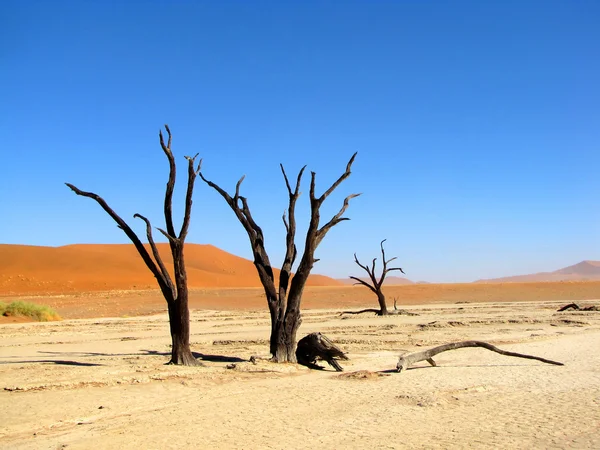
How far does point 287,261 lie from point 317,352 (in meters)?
2.07

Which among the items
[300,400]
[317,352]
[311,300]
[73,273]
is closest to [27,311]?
[317,352]

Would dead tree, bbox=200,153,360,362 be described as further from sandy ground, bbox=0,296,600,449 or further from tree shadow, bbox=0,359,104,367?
tree shadow, bbox=0,359,104,367

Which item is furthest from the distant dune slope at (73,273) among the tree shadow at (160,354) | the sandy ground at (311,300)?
the tree shadow at (160,354)

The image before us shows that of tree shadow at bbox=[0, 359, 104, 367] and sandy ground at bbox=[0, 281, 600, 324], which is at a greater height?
sandy ground at bbox=[0, 281, 600, 324]

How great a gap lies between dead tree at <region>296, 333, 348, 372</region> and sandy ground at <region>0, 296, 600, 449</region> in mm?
277

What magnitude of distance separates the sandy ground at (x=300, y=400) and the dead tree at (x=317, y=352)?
0.91 ft

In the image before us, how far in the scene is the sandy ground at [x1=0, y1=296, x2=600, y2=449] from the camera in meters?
6.41

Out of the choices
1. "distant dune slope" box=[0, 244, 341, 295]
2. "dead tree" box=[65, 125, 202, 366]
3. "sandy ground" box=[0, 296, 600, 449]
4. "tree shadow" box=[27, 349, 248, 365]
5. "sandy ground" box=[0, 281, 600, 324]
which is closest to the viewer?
"sandy ground" box=[0, 296, 600, 449]

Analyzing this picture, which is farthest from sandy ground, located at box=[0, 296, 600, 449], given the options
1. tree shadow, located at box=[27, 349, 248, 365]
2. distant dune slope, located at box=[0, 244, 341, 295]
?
distant dune slope, located at box=[0, 244, 341, 295]

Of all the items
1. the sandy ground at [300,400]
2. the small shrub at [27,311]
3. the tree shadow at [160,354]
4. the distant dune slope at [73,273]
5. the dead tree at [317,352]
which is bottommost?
the sandy ground at [300,400]

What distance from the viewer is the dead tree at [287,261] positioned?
39.0 ft

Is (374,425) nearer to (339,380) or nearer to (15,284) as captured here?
(339,380)

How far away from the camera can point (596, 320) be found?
21.0m

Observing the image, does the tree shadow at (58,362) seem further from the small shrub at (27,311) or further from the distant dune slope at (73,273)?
the distant dune slope at (73,273)
